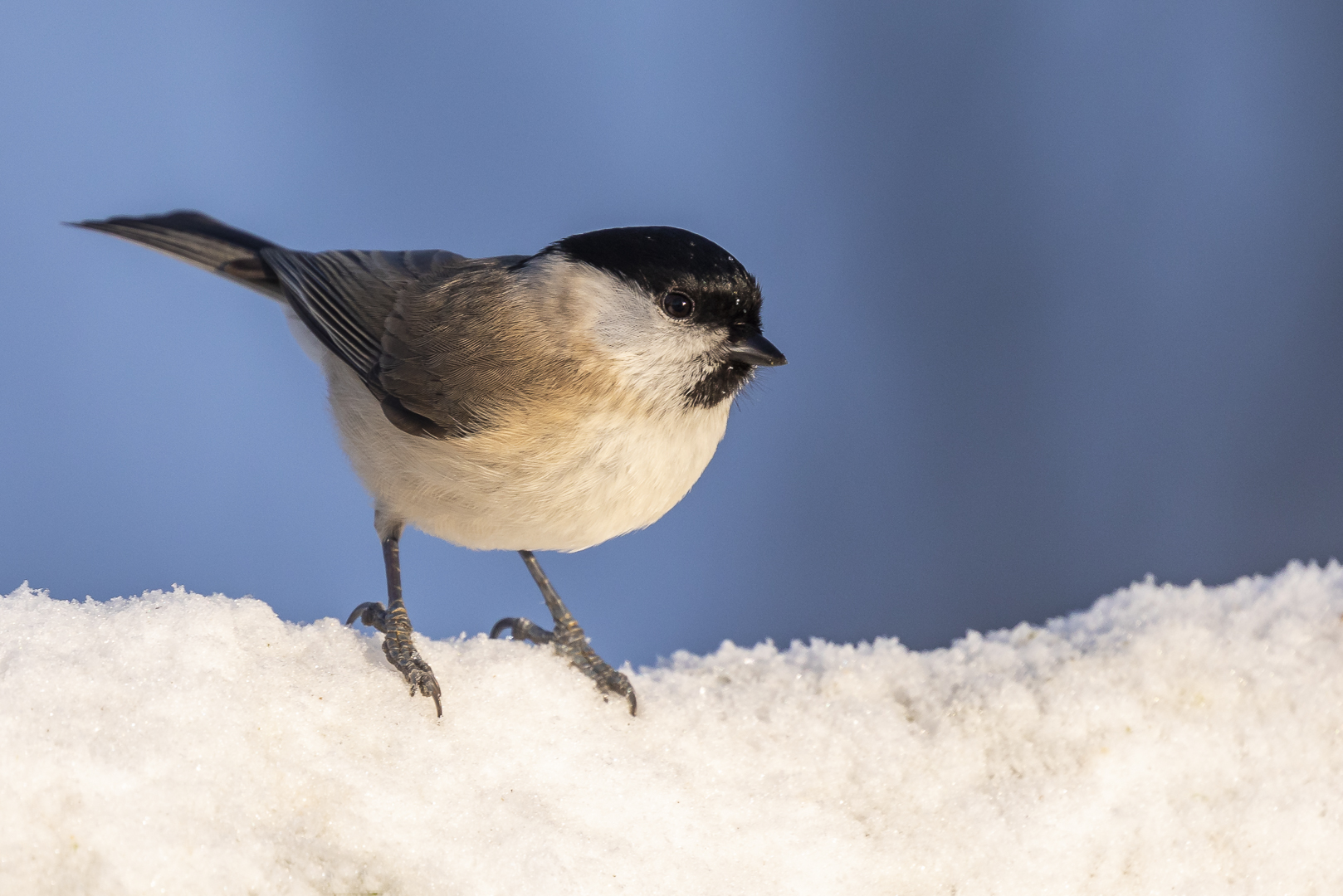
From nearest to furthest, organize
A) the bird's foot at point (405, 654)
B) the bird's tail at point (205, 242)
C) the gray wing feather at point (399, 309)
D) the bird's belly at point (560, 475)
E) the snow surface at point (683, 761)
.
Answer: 1. the snow surface at point (683, 761)
2. the bird's foot at point (405, 654)
3. the bird's belly at point (560, 475)
4. the gray wing feather at point (399, 309)
5. the bird's tail at point (205, 242)

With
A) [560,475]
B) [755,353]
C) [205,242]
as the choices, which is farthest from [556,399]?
[205,242]

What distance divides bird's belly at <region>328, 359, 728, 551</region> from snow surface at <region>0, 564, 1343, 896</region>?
156 millimetres

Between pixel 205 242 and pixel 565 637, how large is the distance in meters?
0.87

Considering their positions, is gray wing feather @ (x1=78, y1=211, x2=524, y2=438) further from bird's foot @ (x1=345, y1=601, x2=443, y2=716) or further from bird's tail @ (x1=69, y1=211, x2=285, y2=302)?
bird's foot @ (x1=345, y1=601, x2=443, y2=716)

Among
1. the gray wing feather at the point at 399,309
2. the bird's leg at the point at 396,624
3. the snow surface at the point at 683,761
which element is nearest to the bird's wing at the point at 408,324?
the gray wing feather at the point at 399,309

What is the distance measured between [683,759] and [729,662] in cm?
24

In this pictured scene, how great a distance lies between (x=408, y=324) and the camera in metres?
1.49

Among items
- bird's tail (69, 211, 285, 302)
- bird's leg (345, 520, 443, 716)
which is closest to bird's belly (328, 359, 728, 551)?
bird's leg (345, 520, 443, 716)

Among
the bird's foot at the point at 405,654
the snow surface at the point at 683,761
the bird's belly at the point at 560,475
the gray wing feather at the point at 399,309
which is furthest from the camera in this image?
the gray wing feather at the point at 399,309

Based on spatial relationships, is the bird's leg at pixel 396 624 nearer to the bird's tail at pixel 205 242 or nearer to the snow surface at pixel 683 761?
the snow surface at pixel 683 761

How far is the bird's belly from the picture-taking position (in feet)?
3.96

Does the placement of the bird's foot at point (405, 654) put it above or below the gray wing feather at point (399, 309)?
below

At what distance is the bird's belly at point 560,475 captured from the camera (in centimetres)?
121

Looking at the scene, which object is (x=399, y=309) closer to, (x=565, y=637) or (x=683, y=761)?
(x=565, y=637)
